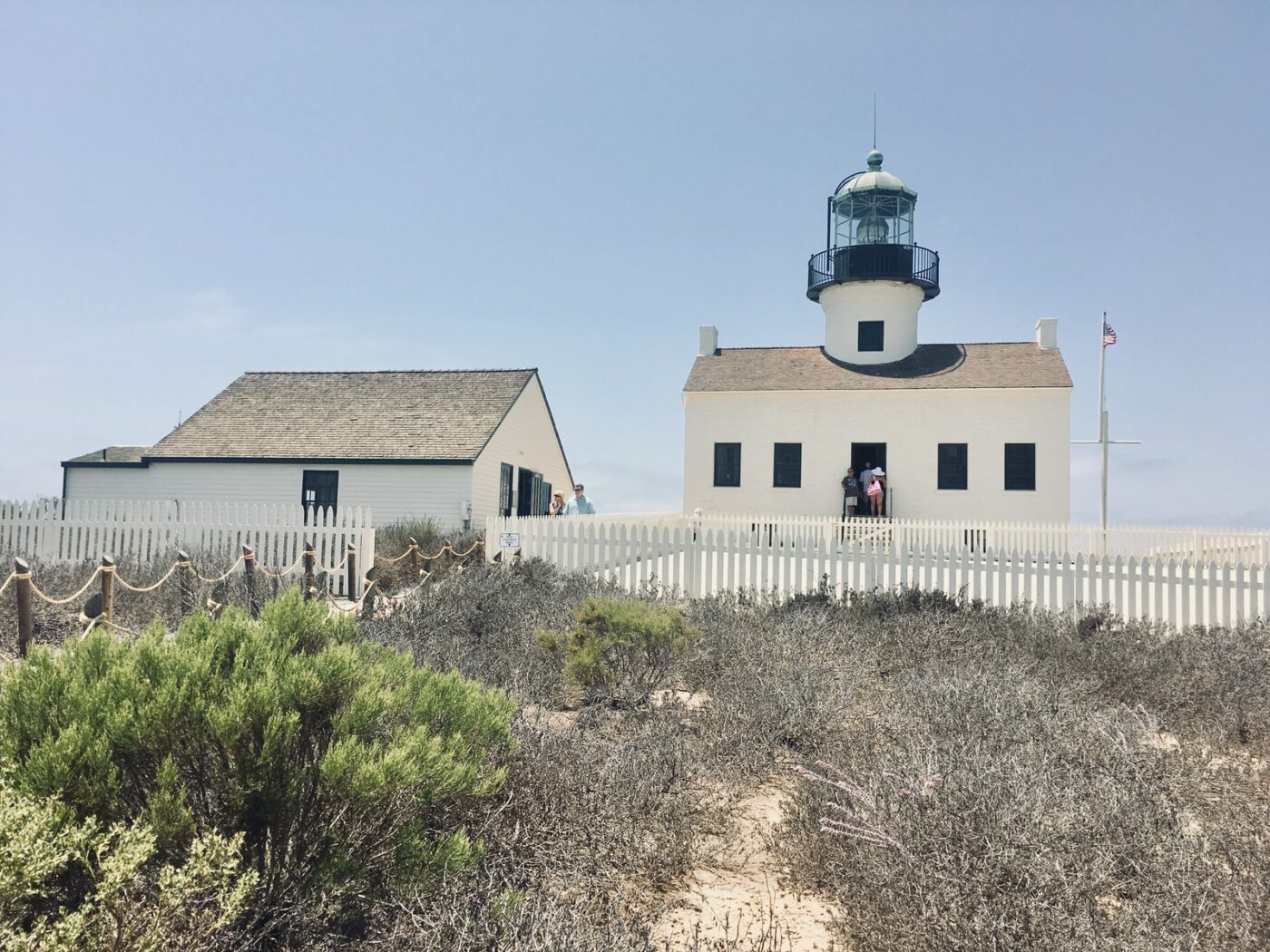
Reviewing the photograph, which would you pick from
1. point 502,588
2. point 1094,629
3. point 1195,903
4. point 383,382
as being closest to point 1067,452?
point 1094,629

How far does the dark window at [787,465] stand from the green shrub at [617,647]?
18.3 m

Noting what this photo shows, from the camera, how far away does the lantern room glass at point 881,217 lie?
86.0 feet

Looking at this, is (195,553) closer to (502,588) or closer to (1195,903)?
(502,588)

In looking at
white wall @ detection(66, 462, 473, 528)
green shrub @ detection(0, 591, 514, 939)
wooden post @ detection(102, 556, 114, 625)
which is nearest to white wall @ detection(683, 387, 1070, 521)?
white wall @ detection(66, 462, 473, 528)

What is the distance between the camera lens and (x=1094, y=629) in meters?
9.12

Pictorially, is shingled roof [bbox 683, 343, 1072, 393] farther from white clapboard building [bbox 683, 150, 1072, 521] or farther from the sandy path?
the sandy path

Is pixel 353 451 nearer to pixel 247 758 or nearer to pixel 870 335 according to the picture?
pixel 870 335

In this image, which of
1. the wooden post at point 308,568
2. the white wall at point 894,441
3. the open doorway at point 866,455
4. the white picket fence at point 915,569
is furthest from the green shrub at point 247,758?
the open doorway at point 866,455

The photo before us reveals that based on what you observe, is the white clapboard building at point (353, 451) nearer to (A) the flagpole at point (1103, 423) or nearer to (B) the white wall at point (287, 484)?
(B) the white wall at point (287, 484)

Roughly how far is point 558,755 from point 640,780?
409mm

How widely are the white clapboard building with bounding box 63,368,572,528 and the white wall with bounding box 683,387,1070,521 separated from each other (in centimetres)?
597

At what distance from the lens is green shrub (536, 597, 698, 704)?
6121 mm

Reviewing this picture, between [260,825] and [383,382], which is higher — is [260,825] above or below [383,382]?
below

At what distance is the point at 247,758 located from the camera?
270cm
